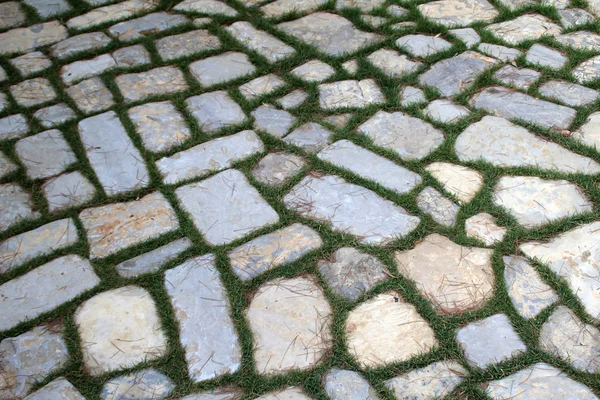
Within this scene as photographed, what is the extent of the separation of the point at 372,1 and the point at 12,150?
2.24 meters

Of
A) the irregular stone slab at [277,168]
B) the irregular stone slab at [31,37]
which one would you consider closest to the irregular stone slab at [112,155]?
the irregular stone slab at [277,168]

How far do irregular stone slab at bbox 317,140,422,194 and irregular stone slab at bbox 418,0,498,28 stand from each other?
3.82ft

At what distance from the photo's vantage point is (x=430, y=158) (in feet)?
8.70

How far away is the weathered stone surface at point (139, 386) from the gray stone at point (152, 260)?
43 cm

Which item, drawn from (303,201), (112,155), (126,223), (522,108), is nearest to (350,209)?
(303,201)

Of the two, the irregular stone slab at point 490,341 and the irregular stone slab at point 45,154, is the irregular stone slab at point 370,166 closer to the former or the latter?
the irregular stone slab at point 490,341

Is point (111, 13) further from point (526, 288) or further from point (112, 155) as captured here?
point (526, 288)

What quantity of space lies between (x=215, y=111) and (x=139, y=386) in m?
1.48

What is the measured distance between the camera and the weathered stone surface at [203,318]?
1992mm

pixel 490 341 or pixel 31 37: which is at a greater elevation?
pixel 31 37

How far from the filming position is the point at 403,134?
2.77 m

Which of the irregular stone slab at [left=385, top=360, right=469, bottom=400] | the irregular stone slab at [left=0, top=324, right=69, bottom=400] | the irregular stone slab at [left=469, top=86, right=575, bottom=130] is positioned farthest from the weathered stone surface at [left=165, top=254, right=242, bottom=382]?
the irregular stone slab at [left=469, top=86, right=575, bottom=130]

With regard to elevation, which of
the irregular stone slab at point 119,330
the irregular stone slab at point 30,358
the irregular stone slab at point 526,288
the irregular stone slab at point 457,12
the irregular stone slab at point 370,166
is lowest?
the irregular stone slab at point 30,358

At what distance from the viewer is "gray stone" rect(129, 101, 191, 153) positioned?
2801 mm
